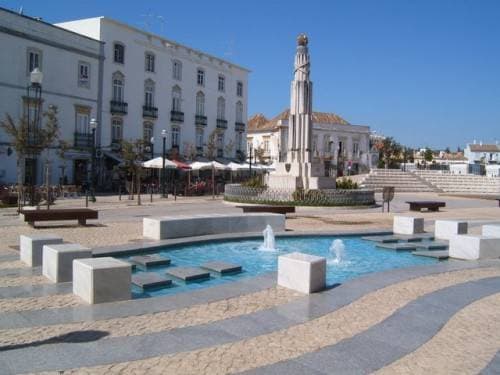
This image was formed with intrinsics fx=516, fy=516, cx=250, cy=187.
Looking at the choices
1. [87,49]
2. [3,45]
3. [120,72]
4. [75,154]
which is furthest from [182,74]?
[3,45]

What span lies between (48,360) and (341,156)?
6920cm

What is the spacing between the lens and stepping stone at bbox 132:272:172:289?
802cm

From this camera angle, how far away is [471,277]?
9.20 m

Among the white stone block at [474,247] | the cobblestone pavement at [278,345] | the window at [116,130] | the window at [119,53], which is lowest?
the cobblestone pavement at [278,345]

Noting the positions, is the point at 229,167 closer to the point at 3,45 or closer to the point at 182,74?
the point at 182,74

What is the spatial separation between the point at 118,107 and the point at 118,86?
1.76 metres

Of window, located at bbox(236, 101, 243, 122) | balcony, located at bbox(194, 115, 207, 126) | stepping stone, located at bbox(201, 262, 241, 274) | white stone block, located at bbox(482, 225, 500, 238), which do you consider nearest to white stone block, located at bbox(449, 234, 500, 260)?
white stone block, located at bbox(482, 225, 500, 238)

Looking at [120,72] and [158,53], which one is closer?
[120,72]

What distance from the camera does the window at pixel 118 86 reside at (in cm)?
3916

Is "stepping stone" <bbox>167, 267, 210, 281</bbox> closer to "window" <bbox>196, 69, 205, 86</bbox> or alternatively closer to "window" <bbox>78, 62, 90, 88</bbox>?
"window" <bbox>78, 62, 90, 88</bbox>

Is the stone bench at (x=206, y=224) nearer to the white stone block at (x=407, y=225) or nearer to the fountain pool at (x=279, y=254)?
the fountain pool at (x=279, y=254)

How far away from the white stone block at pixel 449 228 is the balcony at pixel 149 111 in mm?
31242

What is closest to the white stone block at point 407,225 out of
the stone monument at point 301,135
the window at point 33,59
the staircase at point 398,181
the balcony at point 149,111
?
the stone monument at point 301,135

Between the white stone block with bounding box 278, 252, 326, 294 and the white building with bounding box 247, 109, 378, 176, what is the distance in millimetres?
58416
